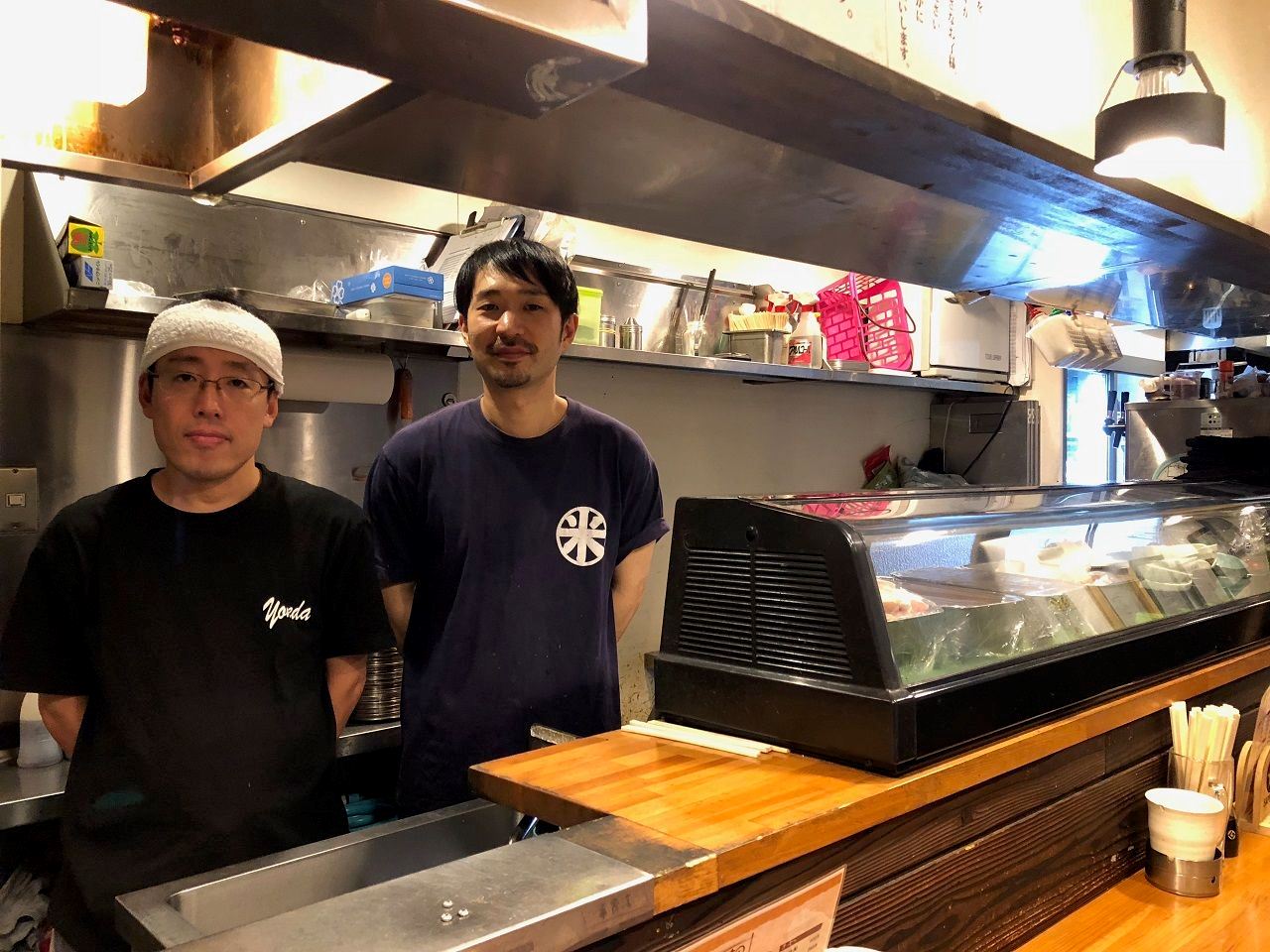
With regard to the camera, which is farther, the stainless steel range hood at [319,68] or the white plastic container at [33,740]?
the white plastic container at [33,740]

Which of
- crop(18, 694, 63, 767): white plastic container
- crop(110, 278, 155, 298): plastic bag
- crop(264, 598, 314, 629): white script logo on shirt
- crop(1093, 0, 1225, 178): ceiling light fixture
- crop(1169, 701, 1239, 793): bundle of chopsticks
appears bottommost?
crop(18, 694, 63, 767): white plastic container

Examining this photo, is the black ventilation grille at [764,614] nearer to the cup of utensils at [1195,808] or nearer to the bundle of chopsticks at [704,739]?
the bundle of chopsticks at [704,739]

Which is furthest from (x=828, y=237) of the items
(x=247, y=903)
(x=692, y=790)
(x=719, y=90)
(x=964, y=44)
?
(x=247, y=903)

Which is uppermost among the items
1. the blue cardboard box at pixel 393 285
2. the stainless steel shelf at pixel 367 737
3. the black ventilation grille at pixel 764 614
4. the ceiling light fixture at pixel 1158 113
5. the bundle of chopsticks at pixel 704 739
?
the ceiling light fixture at pixel 1158 113

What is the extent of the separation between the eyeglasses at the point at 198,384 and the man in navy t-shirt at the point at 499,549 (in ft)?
1.34

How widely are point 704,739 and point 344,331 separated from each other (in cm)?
172

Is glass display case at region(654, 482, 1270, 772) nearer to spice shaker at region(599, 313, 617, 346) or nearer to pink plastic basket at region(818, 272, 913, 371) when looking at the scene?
spice shaker at region(599, 313, 617, 346)

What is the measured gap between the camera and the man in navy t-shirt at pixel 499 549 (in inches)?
76.8

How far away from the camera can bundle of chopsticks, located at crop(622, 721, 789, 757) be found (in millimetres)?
1297

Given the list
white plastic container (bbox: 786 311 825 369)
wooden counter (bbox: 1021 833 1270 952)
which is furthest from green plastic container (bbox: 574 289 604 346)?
wooden counter (bbox: 1021 833 1270 952)

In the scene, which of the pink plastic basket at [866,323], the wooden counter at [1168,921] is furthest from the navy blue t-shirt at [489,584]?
the pink plastic basket at [866,323]

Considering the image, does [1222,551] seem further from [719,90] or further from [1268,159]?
[719,90]

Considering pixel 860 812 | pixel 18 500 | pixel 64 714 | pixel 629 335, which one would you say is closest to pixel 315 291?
pixel 18 500

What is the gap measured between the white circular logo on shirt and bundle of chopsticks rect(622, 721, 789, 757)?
664mm
